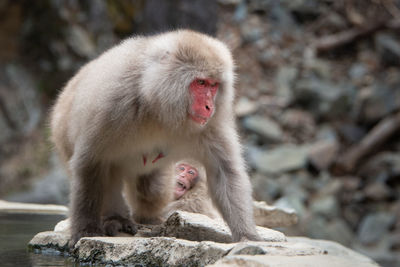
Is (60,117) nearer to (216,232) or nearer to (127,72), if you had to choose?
(127,72)

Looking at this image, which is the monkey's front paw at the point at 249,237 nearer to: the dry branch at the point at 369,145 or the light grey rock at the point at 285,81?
the dry branch at the point at 369,145

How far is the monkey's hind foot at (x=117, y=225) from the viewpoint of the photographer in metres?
4.83

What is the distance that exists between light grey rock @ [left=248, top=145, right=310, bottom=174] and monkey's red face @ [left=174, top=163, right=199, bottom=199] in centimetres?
854

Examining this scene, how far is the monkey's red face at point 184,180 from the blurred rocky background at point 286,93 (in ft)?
14.5

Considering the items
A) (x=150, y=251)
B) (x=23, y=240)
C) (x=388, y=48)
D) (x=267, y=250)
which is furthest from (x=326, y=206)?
(x=267, y=250)

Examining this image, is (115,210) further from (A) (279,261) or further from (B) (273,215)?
(A) (279,261)

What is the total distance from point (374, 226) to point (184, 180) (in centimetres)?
891

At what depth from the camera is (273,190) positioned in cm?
1374

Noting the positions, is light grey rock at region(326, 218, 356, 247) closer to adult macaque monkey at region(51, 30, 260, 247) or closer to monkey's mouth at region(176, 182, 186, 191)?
monkey's mouth at region(176, 182, 186, 191)

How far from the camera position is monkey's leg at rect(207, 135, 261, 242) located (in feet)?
15.0

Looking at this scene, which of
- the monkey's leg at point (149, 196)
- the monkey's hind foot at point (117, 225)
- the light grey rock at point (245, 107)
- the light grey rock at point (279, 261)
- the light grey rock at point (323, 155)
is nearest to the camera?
the light grey rock at point (279, 261)

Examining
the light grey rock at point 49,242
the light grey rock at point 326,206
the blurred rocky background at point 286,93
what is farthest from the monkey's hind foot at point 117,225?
the light grey rock at point 326,206

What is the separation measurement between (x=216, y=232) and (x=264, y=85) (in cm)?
1229

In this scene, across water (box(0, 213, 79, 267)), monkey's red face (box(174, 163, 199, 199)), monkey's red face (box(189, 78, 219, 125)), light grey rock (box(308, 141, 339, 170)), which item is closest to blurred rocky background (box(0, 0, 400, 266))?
light grey rock (box(308, 141, 339, 170))
